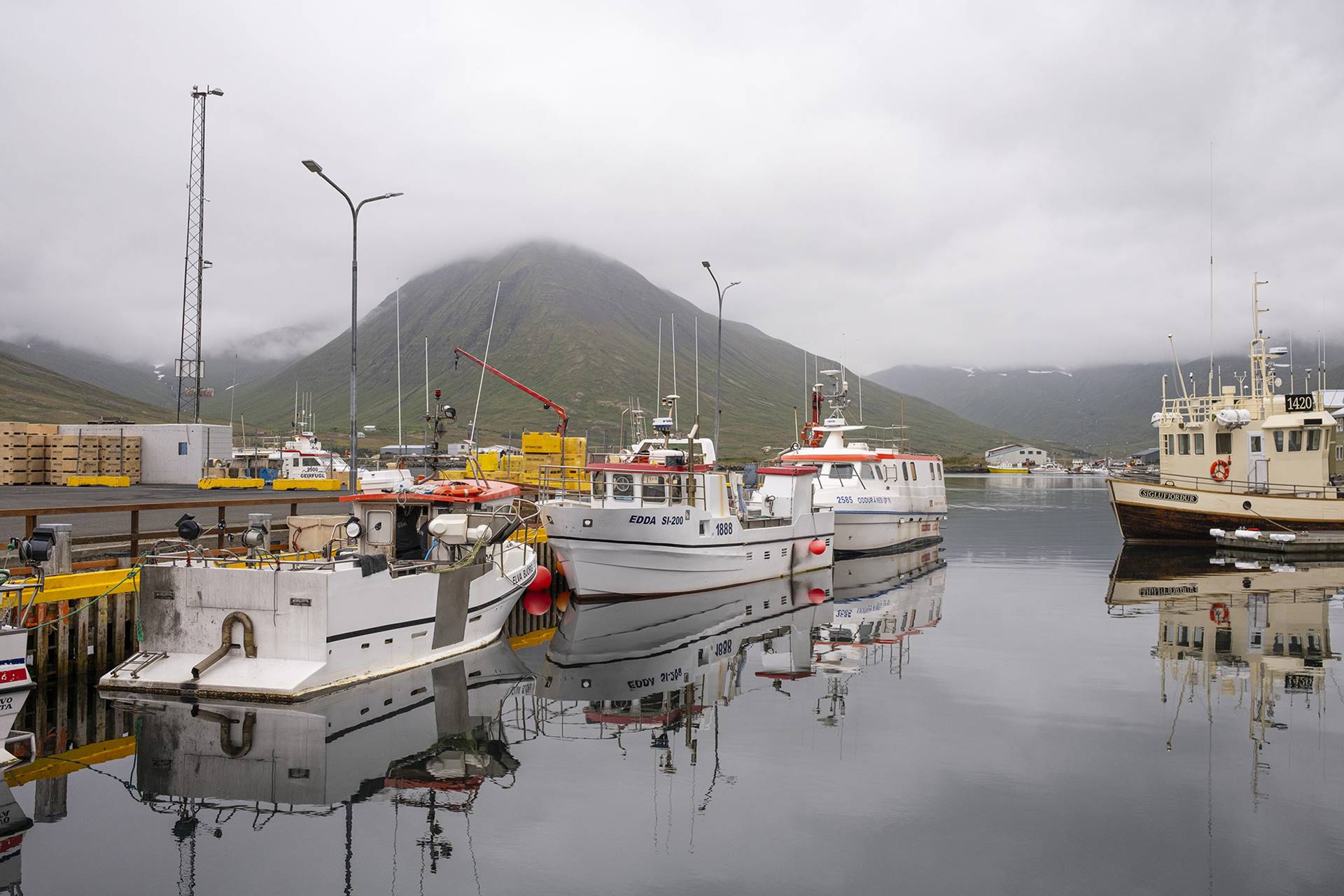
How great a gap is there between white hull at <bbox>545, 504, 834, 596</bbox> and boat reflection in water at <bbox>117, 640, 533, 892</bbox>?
8778 mm

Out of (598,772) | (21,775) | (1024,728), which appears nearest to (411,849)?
(598,772)

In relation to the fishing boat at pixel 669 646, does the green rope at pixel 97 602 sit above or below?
above

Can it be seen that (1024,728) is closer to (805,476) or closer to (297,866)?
(297,866)

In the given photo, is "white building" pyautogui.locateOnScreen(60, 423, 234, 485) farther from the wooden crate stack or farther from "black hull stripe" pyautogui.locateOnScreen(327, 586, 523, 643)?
"black hull stripe" pyautogui.locateOnScreen(327, 586, 523, 643)

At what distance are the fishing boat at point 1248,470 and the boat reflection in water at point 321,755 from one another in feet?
115

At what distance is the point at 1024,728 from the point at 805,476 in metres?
17.5

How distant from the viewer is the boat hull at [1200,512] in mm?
37812

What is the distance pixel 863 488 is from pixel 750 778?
87.1 ft

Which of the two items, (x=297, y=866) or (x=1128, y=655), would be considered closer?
(x=297, y=866)

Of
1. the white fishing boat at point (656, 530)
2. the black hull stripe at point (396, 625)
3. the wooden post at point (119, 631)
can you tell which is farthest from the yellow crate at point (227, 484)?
the black hull stripe at point (396, 625)

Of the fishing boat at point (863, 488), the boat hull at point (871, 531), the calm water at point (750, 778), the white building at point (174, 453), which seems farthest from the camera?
the white building at point (174, 453)

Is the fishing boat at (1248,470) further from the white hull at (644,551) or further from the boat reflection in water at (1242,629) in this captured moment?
the white hull at (644,551)

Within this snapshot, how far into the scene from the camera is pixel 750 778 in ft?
40.5

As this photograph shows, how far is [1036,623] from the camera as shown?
24469mm
